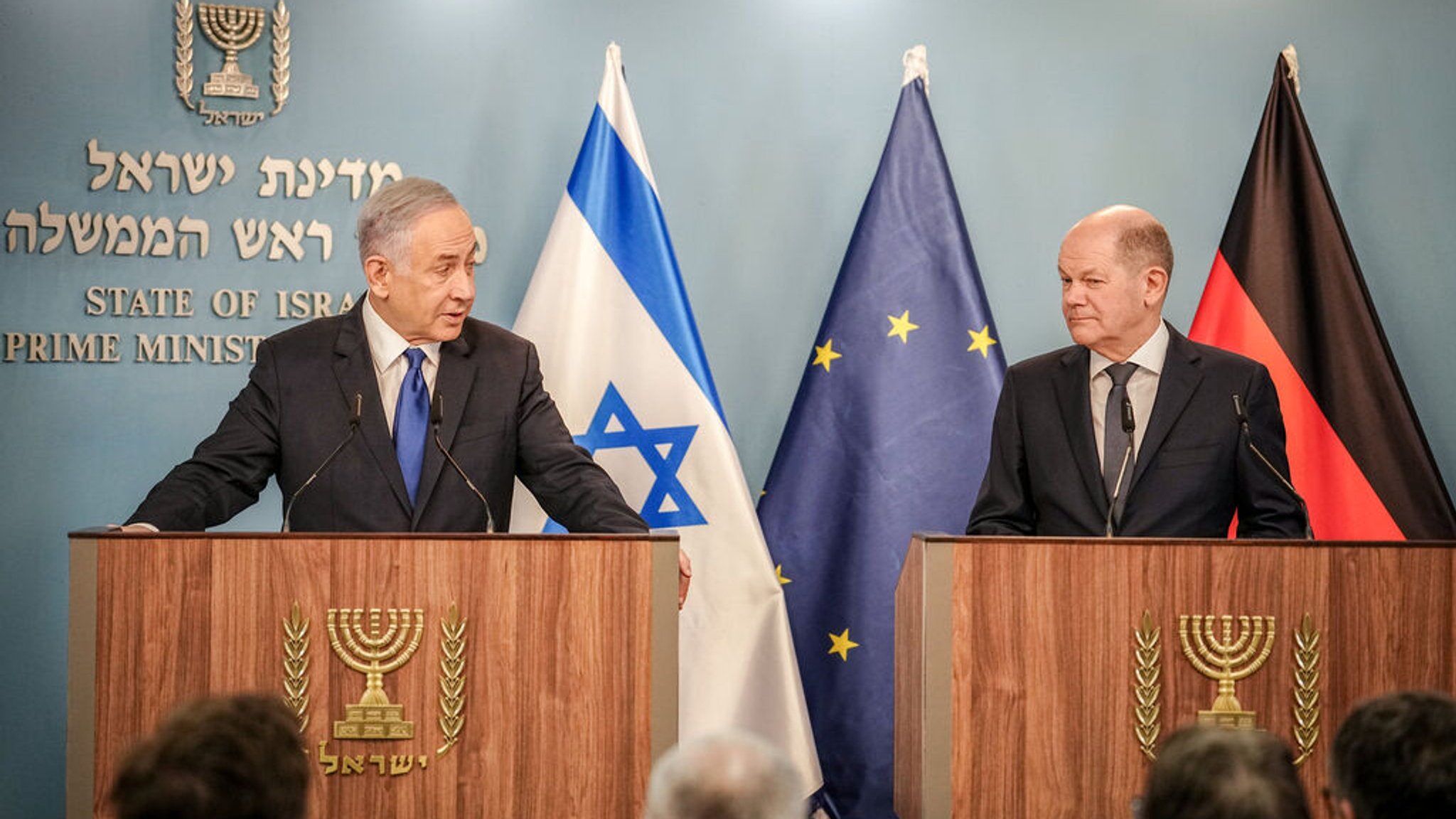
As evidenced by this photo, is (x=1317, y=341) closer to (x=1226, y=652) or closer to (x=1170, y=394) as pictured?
(x=1170, y=394)

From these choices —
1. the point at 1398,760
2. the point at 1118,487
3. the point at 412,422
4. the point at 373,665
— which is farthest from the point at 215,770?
the point at 1118,487

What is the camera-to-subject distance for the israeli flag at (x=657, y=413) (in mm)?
4641

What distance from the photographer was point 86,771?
2791 mm

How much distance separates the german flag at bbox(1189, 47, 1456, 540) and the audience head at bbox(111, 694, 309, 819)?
12.3 ft

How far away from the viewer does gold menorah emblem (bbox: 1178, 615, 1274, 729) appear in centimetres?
288

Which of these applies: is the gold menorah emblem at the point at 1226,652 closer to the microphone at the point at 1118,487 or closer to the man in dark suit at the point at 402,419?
the microphone at the point at 1118,487

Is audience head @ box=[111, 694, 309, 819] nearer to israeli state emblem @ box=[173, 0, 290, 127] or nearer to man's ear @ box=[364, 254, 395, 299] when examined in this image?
man's ear @ box=[364, 254, 395, 299]

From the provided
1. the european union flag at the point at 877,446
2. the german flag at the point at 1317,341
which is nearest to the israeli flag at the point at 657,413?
the european union flag at the point at 877,446

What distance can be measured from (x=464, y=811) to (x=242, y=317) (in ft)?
8.31

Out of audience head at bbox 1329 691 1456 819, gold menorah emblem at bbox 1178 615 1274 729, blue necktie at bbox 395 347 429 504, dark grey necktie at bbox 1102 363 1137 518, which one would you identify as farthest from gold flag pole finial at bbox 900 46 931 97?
audience head at bbox 1329 691 1456 819

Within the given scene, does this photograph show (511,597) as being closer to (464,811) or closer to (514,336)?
(464,811)

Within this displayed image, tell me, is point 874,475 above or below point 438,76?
below

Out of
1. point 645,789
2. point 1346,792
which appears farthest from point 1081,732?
point 1346,792

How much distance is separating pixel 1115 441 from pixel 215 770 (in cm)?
255
